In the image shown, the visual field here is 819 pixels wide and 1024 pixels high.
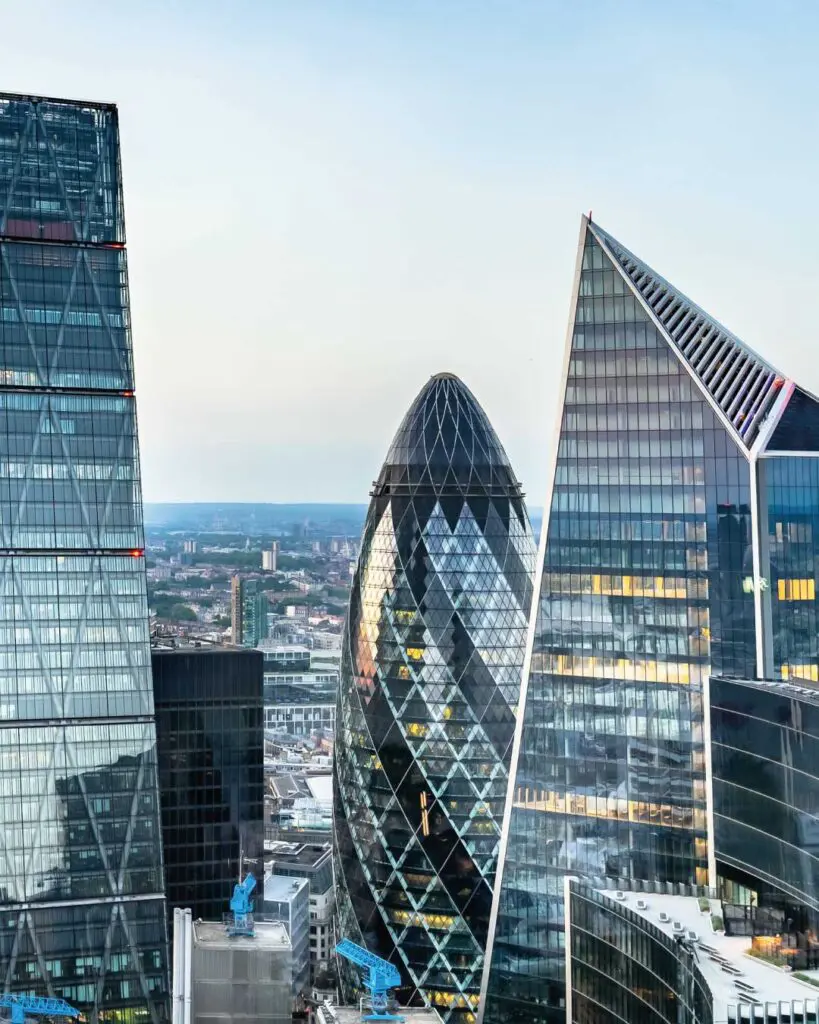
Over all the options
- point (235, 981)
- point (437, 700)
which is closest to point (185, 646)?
point (437, 700)

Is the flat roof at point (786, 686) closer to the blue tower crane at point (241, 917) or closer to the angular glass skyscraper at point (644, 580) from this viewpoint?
the angular glass skyscraper at point (644, 580)

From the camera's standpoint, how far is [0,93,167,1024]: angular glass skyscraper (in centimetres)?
13300

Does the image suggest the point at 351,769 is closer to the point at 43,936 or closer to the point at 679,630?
the point at 43,936

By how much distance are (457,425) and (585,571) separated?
42559mm

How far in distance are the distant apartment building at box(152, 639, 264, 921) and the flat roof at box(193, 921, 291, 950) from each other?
25.4 meters

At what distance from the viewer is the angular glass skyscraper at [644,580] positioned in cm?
10456

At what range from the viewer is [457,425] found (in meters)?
150

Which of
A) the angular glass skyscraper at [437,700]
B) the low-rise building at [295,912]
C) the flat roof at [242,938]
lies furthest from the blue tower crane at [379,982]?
the low-rise building at [295,912]

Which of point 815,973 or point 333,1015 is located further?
point 333,1015

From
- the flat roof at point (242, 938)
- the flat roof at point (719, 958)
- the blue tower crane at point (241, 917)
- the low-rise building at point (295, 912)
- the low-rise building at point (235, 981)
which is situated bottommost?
the low-rise building at point (295, 912)

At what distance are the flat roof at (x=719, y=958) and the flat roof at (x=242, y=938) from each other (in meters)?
28.6

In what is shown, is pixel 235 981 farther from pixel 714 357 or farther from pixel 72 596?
pixel 714 357

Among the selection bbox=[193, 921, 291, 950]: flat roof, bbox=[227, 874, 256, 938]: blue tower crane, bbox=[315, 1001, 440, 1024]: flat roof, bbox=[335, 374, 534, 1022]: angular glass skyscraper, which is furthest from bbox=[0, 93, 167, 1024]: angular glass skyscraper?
bbox=[315, 1001, 440, 1024]: flat roof

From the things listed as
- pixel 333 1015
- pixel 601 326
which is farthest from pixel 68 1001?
pixel 601 326
